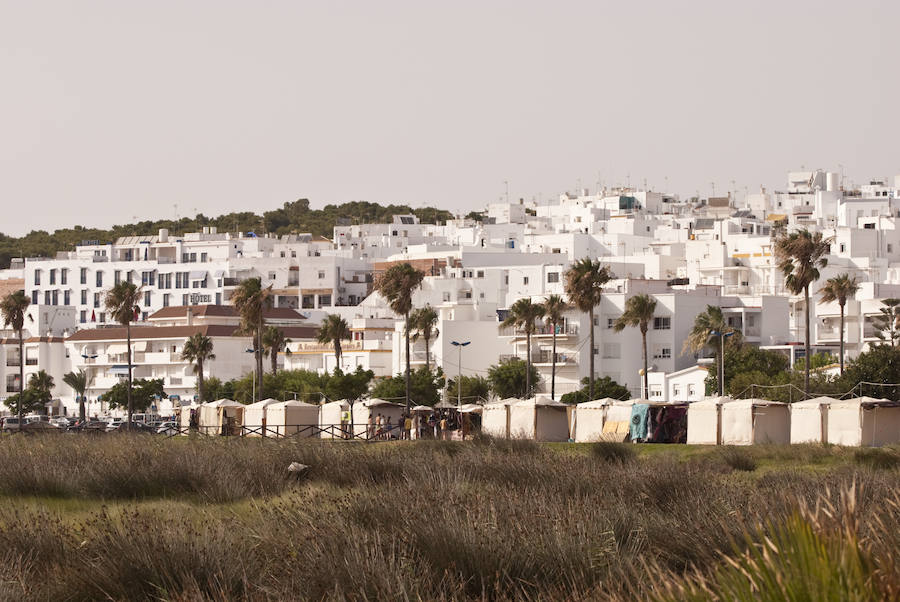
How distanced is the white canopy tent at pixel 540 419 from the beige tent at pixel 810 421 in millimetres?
9883

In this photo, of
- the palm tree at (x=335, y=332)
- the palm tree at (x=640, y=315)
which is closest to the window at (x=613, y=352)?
the palm tree at (x=640, y=315)

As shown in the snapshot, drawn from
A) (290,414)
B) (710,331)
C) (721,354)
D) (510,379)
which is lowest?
(510,379)

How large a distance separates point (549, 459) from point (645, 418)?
24.7 m

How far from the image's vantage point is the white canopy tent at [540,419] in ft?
177

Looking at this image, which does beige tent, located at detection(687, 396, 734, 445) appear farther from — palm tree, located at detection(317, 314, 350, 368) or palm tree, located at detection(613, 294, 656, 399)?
palm tree, located at detection(317, 314, 350, 368)

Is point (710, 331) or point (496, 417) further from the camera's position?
point (710, 331)

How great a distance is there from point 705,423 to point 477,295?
72.1 metres

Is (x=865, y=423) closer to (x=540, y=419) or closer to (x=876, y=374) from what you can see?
(x=540, y=419)

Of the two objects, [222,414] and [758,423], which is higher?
[758,423]

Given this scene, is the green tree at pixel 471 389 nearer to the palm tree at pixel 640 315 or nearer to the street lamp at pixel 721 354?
the palm tree at pixel 640 315

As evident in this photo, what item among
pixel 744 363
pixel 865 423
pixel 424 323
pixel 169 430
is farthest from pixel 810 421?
pixel 424 323

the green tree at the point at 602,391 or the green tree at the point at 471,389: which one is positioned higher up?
the green tree at the point at 602,391

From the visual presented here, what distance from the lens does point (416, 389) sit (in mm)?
85250

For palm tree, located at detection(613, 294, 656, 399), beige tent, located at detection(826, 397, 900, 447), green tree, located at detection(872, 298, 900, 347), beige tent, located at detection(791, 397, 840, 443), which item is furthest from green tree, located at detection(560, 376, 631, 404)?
beige tent, located at detection(826, 397, 900, 447)
